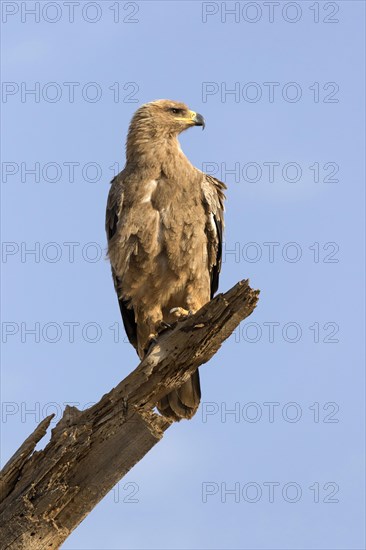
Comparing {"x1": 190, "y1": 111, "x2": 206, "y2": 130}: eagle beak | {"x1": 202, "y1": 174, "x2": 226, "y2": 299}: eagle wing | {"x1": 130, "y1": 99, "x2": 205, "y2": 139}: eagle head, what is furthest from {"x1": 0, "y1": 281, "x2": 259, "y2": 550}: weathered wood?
{"x1": 190, "y1": 111, "x2": 206, "y2": 130}: eagle beak

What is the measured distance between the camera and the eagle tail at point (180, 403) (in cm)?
809

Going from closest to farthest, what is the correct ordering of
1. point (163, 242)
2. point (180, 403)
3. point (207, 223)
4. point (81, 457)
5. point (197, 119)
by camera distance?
point (81, 457), point (180, 403), point (163, 242), point (207, 223), point (197, 119)

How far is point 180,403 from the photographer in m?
8.12

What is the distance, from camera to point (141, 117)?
30.6 ft

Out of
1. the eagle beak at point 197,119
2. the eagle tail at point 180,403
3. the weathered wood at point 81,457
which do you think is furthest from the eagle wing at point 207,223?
the weathered wood at point 81,457

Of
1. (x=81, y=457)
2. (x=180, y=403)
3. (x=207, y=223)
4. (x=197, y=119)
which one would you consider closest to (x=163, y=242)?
(x=207, y=223)

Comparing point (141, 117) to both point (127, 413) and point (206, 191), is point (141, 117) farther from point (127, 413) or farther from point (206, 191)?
point (127, 413)

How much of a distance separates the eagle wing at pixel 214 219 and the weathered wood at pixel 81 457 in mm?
2111

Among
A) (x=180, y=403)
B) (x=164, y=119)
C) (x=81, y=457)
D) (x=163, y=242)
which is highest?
(x=164, y=119)

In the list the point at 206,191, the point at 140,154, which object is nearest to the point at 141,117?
the point at 140,154

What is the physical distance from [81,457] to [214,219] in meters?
3.13

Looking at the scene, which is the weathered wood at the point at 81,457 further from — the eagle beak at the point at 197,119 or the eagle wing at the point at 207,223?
the eagle beak at the point at 197,119

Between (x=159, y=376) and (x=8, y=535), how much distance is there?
1.47 m

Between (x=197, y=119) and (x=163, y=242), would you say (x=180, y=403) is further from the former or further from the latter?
(x=197, y=119)
